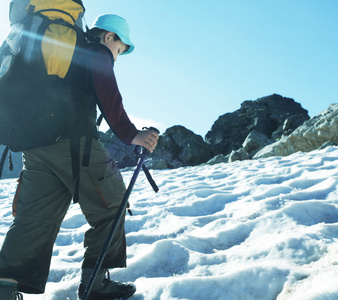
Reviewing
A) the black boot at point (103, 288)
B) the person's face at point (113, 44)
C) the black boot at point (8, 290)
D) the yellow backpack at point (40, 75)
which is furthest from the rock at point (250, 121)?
the black boot at point (8, 290)

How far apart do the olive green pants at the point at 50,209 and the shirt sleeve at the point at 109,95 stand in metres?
0.22

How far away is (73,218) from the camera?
195 inches

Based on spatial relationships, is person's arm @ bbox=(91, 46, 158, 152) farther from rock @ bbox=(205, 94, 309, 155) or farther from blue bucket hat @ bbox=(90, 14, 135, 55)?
rock @ bbox=(205, 94, 309, 155)

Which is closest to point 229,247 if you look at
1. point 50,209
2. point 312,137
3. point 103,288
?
point 103,288

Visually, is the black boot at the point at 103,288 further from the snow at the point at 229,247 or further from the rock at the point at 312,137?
the rock at the point at 312,137

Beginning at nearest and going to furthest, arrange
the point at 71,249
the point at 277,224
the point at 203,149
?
the point at 277,224 → the point at 71,249 → the point at 203,149

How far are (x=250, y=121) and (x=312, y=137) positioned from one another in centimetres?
3253

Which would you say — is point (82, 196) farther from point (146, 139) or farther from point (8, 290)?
point (8, 290)

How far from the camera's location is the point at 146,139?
225cm

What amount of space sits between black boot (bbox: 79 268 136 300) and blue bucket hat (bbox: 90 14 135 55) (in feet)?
6.25

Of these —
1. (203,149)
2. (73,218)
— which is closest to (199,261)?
(73,218)

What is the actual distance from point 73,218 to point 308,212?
143 inches

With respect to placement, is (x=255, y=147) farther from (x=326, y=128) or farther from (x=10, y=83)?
(x=10, y=83)

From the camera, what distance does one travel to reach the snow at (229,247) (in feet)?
6.90
